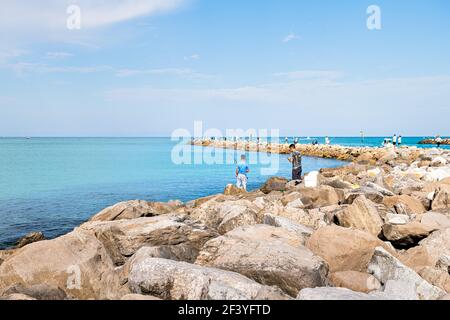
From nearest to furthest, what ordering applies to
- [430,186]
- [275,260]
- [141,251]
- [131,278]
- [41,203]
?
1. [131,278]
2. [275,260]
3. [141,251]
4. [430,186]
5. [41,203]

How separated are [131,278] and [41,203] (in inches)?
631

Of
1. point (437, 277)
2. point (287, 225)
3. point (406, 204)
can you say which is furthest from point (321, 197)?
point (437, 277)

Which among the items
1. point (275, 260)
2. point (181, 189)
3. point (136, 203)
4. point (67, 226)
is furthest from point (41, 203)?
point (275, 260)

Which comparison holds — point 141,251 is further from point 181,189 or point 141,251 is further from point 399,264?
point 181,189

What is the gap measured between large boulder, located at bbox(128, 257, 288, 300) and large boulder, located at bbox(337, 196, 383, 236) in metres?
3.79

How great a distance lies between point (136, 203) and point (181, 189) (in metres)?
14.3

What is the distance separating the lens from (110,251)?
23.1ft

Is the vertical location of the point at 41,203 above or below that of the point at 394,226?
below

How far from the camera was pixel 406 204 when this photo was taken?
32.8 ft

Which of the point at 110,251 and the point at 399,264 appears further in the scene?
the point at 110,251

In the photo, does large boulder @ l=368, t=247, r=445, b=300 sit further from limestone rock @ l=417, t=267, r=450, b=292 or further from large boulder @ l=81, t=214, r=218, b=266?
large boulder @ l=81, t=214, r=218, b=266

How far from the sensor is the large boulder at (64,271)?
5.50 m

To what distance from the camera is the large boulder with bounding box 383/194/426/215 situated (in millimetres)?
9711
